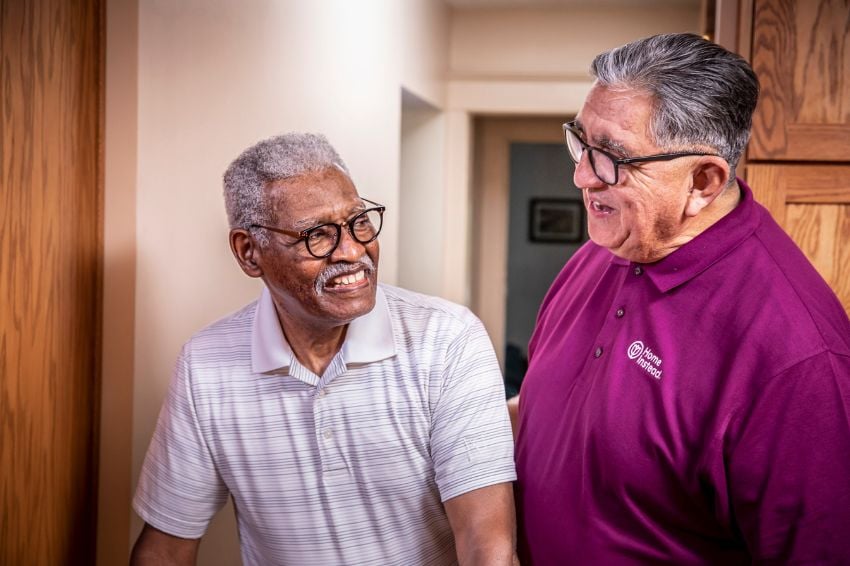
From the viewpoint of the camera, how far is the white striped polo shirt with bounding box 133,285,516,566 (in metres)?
1.44

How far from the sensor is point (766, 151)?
1.91 metres

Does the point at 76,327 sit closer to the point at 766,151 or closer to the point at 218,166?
the point at 218,166

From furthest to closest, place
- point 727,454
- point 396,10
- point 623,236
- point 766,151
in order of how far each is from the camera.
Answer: point 396,10 → point 766,151 → point 623,236 → point 727,454

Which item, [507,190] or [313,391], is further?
[507,190]

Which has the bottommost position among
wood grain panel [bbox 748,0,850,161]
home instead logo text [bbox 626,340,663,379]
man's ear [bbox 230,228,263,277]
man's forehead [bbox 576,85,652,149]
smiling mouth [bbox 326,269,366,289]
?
home instead logo text [bbox 626,340,663,379]

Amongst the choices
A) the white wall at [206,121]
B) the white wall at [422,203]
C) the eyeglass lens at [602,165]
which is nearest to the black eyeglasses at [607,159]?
the eyeglass lens at [602,165]

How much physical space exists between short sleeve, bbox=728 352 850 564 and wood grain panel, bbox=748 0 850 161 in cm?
98

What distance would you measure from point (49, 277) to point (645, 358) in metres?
1.07

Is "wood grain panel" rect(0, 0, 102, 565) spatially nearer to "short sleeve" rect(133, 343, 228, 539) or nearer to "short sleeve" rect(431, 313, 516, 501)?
"short sleeve" rect(133, 343, 228, 539)

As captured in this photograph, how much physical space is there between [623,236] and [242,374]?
2.28ft

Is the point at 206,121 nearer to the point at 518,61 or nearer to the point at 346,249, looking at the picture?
the point at 346,249

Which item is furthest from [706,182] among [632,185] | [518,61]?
[518,61]

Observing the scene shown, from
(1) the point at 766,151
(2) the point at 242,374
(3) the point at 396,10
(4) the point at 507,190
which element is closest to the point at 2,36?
(2) the point at 242,374

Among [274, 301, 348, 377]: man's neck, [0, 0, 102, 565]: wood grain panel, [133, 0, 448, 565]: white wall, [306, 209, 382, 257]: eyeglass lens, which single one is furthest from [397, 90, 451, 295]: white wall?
[306, 209, 382, 257]: eyeglass lens
